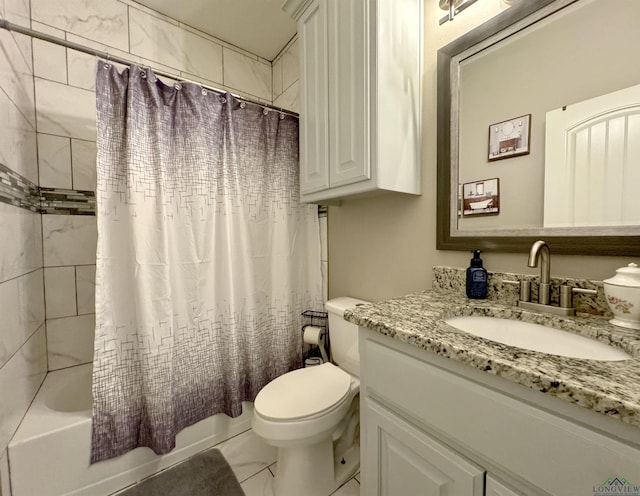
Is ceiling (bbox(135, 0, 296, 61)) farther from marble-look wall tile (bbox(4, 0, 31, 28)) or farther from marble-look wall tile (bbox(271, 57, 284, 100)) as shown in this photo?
marble-look wall tile (bbox(4, 0, 31, 28))

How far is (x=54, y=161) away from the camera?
149 cm

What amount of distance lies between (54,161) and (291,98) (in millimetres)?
1539

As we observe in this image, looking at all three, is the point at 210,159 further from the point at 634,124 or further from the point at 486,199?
the point at 634,124

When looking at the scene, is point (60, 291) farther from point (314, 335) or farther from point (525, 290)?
point (525, 290)

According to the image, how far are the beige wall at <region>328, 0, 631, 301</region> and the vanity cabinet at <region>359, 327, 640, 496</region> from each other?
1.91 feet

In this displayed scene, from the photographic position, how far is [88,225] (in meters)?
1.59

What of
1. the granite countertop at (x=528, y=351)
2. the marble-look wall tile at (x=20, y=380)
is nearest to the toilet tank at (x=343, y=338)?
the granite countertop at (x=528, y=351)

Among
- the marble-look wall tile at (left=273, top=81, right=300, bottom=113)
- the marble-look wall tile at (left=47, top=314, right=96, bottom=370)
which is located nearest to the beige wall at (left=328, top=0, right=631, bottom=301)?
the marble-look wall tile at (left=273, top=81, right=300, bottom=113)

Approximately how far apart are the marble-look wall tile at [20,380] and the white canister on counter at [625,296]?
6.38 ft

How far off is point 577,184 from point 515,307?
0.43 meters

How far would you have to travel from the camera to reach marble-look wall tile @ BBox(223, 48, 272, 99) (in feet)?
6.57

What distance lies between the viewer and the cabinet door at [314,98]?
1251 mm

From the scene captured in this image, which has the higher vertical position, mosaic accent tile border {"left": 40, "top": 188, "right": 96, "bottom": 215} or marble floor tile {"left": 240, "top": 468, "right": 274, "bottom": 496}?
mosaic accent tile border {"left": 40, "top": 188, "right": 96, "bottom": 215}

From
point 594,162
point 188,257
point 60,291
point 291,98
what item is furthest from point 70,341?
point 594,162
